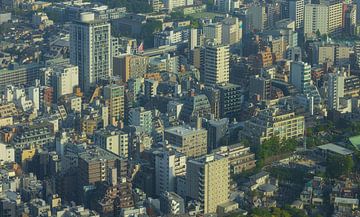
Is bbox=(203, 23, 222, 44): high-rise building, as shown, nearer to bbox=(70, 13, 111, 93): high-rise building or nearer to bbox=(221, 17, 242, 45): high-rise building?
bbox=(221, 17, 242, 45): high-rise building

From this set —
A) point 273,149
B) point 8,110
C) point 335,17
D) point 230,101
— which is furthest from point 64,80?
point 335,17

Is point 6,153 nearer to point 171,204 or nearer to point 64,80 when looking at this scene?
point 171,204

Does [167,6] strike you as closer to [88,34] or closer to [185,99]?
[88,34]

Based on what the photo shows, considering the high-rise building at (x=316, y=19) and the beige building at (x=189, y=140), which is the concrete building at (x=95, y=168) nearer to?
the beige building at (x=189, y=140)

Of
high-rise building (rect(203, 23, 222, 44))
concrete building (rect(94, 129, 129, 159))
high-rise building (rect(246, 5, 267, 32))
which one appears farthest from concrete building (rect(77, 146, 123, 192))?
high-rise building (rect(246, 5, 267, 32))

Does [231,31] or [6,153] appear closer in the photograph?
[6,153]

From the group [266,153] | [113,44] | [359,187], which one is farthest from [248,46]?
[359,187]

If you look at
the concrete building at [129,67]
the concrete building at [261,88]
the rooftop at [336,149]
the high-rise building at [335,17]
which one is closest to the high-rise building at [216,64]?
the concrete building at [261,88]
